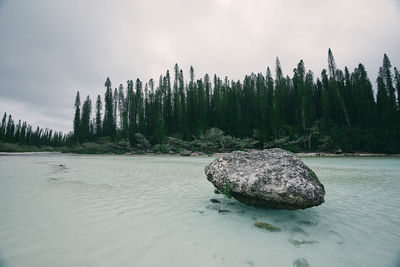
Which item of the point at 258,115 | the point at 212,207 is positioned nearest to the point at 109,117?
the point at 258,115

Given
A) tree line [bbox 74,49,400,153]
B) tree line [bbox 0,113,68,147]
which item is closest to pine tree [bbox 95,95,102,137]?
tree line [bbox 74,49,400,153]

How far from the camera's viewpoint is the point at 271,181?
11.3ft

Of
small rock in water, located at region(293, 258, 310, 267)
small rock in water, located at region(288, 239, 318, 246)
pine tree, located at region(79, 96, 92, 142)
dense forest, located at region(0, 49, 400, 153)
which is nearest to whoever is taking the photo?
small rock in water, located at region(293, 258, 310, 267)

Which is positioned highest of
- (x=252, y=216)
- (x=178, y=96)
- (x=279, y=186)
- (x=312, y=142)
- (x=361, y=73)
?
(x=361, y=73)

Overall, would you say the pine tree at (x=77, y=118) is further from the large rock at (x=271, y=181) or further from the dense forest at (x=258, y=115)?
the large rock at (x=271, y=181)

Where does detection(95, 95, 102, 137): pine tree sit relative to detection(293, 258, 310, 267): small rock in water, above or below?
above

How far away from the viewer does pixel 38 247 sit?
221 cm

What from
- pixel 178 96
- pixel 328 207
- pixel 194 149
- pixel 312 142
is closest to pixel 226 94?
pixel 178 96

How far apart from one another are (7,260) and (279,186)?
3876 millimetres

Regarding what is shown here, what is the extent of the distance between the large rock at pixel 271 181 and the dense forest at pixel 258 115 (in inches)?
1098

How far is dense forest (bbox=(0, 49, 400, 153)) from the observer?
32.2 metres

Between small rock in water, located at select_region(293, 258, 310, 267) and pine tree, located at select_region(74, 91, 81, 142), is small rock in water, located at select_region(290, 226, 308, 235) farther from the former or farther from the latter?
pine tree, located at select_region(74, 91, 81, 142)

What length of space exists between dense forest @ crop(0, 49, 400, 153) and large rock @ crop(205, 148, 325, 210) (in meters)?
27.9

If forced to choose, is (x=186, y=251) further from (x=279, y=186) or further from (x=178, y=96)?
(x=178, y=96)
